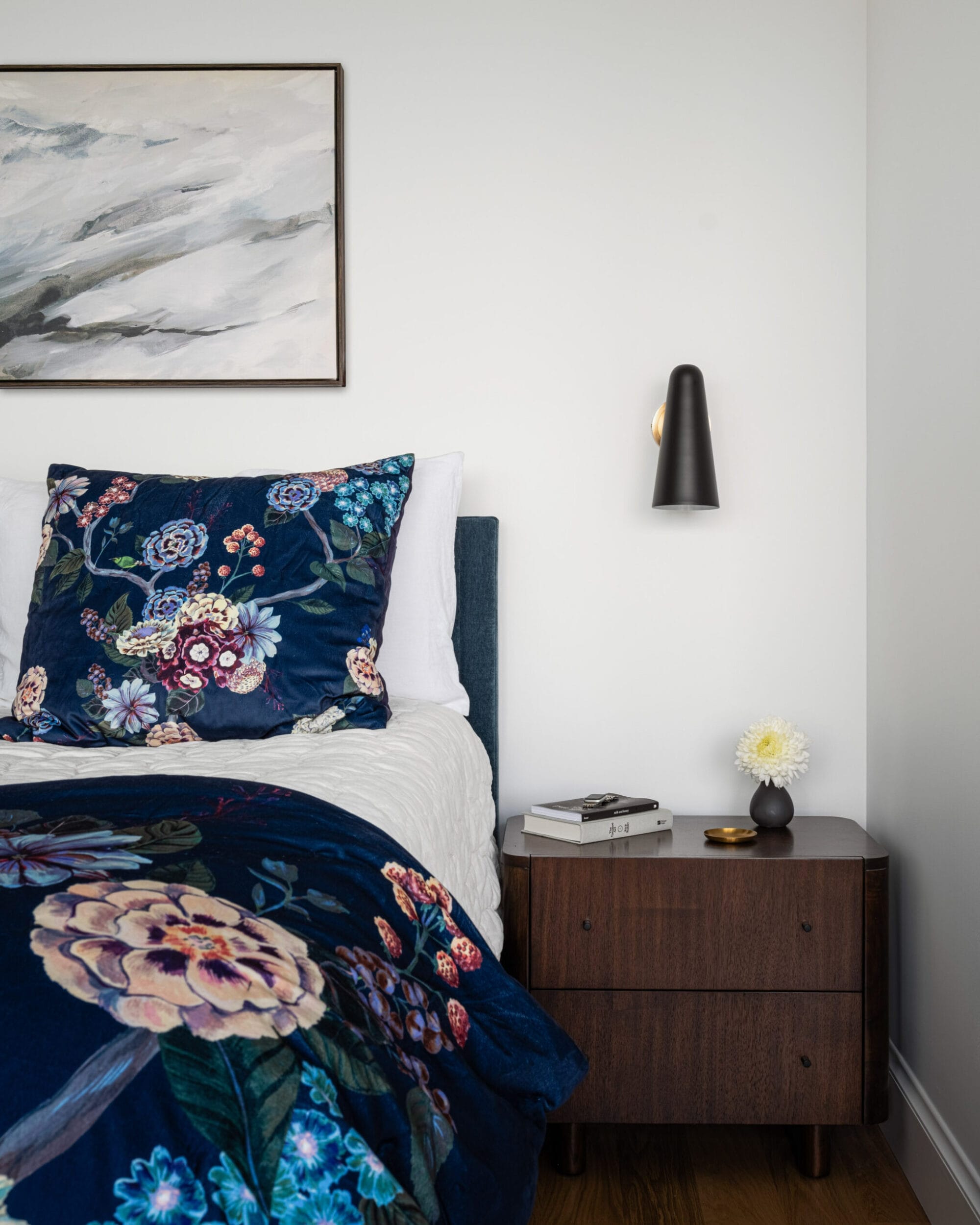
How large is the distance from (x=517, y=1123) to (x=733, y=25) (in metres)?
2.15

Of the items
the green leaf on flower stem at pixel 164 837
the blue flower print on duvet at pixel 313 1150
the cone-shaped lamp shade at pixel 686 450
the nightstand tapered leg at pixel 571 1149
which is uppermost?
the cone-shaped lamp shade at pixel 686 450

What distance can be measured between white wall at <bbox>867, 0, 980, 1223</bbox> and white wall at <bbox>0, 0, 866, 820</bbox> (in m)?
0.10

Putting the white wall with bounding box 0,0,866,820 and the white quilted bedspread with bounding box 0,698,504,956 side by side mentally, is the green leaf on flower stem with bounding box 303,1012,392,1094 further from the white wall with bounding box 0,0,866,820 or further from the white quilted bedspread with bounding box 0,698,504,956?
the white wall with bounding box 0,0,866,820

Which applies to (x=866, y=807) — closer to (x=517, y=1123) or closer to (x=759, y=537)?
(x=759, y=537)

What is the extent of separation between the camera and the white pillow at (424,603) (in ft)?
6.18

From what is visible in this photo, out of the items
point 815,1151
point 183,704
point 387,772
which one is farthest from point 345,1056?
point 815,1151

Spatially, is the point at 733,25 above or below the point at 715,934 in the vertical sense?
above

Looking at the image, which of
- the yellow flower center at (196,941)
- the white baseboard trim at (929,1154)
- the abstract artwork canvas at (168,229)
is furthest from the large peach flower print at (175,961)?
the abstract artwork canvas at (168,229)

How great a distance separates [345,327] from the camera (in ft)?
7.00

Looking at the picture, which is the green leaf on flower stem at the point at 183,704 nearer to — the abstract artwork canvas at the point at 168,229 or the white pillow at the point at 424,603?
the white pillow at the point at 424,603

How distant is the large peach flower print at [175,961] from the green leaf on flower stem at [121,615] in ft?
3.03

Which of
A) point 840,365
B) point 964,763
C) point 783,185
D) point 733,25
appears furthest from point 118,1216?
point 733,25

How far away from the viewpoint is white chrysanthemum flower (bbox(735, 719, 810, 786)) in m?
1.87

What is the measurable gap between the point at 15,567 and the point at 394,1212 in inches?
61.9
